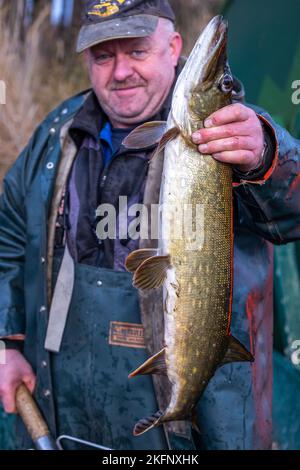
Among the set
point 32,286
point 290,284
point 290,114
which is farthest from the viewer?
point 290,114

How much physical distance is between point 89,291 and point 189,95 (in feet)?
4.12

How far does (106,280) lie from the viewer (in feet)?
9.31

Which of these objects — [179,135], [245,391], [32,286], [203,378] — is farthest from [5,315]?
[179,135]

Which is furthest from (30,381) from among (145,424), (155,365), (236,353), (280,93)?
(280,93)

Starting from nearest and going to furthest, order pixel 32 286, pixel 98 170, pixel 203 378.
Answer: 1. pixel 203 378
2. pixel 98 170
3. pixel 32 286

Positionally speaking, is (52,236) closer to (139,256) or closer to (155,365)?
(139,256)

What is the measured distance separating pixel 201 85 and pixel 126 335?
1.30m

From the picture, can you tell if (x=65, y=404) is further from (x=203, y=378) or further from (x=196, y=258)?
(x=196, y=258)

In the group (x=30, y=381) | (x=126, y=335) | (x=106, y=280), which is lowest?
(x=30, y=381)

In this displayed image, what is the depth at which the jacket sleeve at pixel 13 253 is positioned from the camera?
3301 mm

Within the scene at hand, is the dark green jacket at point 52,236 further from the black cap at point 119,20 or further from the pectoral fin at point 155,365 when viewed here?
the pectoral fin at point 155,365

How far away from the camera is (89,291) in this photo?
2.90 metres

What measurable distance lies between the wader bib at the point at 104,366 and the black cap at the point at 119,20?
39.5 inches

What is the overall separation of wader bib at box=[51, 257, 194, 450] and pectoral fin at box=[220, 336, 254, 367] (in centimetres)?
73
